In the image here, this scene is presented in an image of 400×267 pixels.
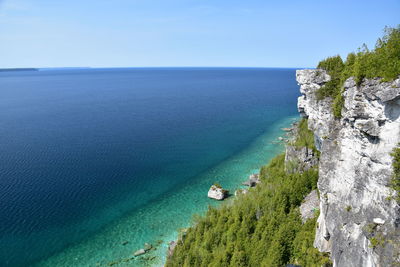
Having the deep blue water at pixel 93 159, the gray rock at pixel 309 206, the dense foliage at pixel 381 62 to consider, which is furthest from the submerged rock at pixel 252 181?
the dense foliage at pixel 381 62

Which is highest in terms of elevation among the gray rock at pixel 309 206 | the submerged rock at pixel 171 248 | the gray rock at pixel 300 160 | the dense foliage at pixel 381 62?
the dense foliage at pixel 381 62

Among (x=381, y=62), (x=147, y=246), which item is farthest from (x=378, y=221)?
(x=147, y=246)

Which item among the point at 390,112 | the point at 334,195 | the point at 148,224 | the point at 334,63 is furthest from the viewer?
the point at 148,224

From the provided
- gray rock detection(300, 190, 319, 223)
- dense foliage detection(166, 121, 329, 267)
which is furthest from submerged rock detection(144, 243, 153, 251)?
gray rock detection(300, 190, 319, 223)

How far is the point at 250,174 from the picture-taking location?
53.7 metres

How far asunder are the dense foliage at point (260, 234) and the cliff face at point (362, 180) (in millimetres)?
3041

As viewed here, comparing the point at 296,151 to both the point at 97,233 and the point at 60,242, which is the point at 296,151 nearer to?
the point at 97,233

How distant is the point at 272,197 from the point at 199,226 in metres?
10.0

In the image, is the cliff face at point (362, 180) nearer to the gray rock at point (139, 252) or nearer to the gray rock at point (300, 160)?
the gray rock at point (300, 160)

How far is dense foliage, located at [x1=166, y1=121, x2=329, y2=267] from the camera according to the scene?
26.1 m

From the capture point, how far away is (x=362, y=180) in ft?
61.5

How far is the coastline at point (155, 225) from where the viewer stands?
113ft

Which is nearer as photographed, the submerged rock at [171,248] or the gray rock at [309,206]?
the gray rock at [309,206]

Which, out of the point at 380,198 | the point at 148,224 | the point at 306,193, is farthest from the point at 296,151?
the point at 148,224
